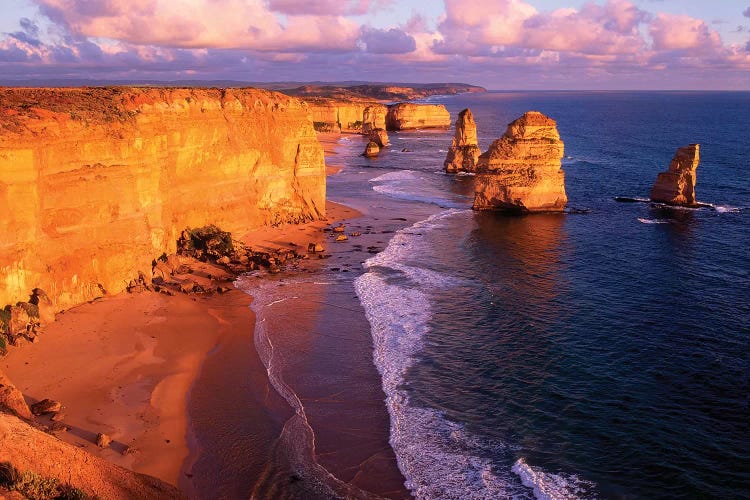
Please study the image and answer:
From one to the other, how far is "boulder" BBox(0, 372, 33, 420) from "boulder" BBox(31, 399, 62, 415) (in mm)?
1948

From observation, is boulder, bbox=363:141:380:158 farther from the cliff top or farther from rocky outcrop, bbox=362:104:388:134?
the cliff top

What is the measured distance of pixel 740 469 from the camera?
19.0 m

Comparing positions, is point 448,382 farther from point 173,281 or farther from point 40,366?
point 173,281

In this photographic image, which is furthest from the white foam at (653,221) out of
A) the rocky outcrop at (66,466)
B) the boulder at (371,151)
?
the boulder at (371,151)

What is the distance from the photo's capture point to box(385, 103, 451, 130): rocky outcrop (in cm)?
15388

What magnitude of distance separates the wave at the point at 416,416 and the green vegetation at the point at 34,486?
8.96 meters

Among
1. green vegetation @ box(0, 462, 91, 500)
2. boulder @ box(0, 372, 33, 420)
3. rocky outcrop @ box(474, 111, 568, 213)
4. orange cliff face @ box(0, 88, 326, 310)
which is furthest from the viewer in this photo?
rocky outcrop @ box(474, 111, 568, 213)

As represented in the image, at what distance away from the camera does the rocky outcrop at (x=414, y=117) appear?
153875mm

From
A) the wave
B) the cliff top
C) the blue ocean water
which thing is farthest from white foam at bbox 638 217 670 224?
the cliff top

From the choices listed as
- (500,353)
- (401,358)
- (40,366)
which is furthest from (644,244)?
(40,366)

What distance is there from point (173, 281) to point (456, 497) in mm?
22567

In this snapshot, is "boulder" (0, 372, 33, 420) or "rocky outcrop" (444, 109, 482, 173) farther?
"rocky outcrop" (444, 109, 482, 173)

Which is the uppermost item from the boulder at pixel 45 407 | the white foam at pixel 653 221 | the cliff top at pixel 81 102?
the cliff top at pixel 81 102

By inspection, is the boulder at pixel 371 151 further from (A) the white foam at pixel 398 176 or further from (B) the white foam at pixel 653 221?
(B) the white foam at pixel 653 221
